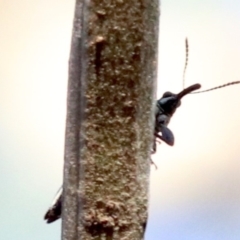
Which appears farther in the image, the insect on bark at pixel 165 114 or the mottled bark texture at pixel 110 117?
the insect on bark at pixel 165 114

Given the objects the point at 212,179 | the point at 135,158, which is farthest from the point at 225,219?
the point at 135,158

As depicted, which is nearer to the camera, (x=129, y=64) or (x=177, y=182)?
(x=129, y=64)

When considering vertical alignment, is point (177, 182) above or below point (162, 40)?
below

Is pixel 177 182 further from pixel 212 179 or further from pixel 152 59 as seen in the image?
pixel 152 59

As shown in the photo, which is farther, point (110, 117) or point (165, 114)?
point (165, 114)

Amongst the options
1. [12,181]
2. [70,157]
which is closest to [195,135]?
[12,181]

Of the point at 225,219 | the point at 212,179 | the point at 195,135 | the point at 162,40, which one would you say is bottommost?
the point at 225,219

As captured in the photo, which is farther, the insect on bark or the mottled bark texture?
the insect on bark

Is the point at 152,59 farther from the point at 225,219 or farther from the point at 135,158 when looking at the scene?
the point at 225,219
